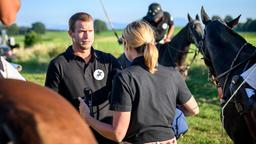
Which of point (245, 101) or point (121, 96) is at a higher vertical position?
point (121, 96)

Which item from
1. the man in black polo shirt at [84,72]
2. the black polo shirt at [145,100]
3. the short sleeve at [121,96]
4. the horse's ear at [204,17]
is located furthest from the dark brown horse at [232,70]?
the short sleeve at [121,96]

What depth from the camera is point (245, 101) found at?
460cm

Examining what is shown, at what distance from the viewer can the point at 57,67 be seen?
153 inches

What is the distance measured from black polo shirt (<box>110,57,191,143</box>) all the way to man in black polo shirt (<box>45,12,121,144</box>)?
72cm

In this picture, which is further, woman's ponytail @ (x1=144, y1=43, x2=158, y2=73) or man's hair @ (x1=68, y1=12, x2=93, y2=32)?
man's hair @ (x1=68, y1=12, x2=93, y2=32)

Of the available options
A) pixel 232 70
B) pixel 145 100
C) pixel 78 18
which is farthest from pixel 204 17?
pixel 145 100

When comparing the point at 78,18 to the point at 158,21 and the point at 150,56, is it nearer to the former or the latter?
the point at 150,56

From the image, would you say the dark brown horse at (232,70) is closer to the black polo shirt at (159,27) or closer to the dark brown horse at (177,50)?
the dark brown horse at (177,50)

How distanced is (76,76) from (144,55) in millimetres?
957

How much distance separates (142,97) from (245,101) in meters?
1.82

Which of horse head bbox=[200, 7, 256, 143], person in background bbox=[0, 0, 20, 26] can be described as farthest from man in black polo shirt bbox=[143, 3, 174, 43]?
person in background bbox=[0, 0, 20, 26]

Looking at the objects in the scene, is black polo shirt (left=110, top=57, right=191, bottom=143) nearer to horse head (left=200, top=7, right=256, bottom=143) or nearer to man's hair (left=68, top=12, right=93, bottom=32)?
man's hair (left=68, top=12, right=93, bottom=32)

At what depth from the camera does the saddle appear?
4473mm

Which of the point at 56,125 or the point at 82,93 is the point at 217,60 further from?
the point at 56,125
